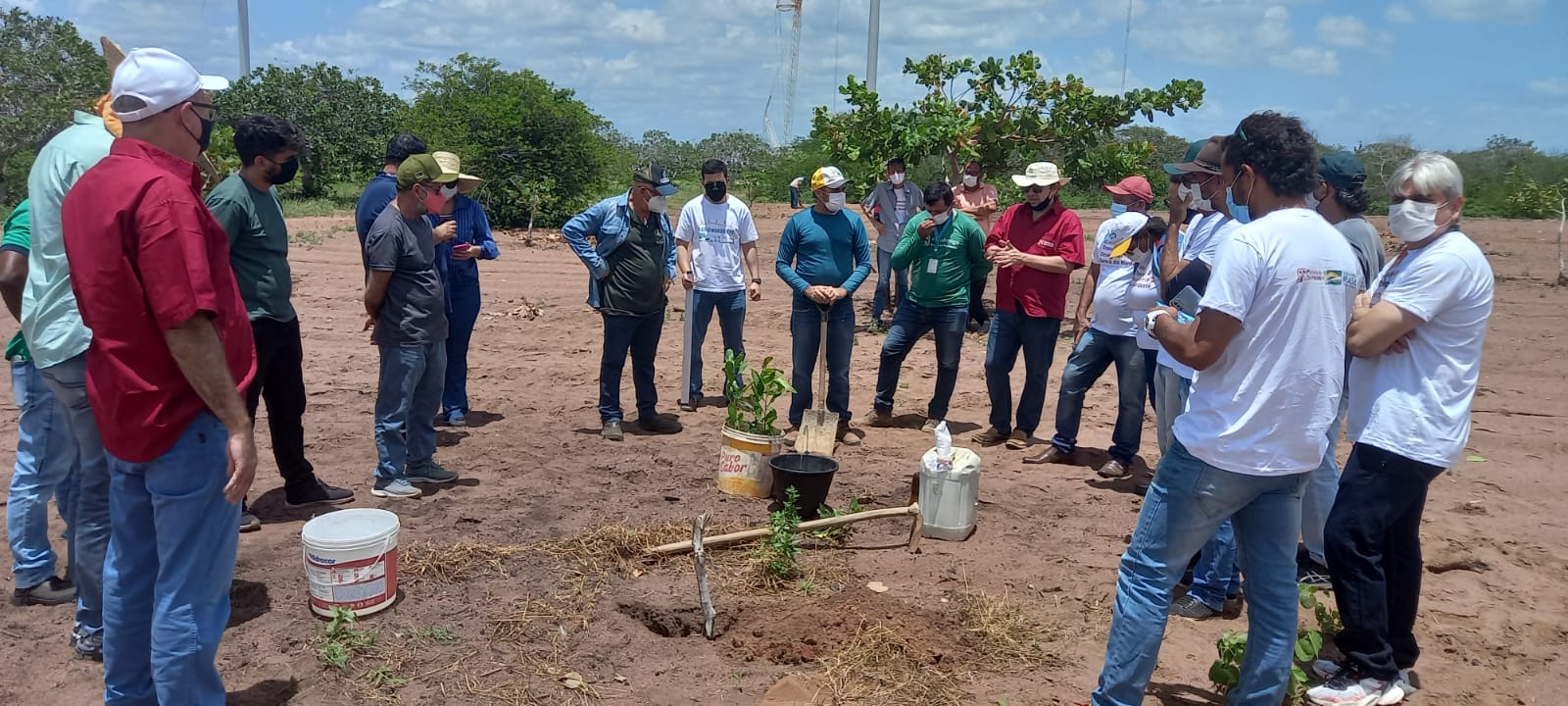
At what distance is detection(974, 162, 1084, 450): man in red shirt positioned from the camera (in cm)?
696

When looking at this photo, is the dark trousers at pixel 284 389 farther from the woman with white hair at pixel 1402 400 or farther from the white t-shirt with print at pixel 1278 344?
the woman with white hair at pixel 1402 400

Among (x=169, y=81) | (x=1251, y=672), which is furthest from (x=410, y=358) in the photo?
(x=1251, y=672)

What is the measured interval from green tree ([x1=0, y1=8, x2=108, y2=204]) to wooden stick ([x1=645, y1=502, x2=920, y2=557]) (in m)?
24.8

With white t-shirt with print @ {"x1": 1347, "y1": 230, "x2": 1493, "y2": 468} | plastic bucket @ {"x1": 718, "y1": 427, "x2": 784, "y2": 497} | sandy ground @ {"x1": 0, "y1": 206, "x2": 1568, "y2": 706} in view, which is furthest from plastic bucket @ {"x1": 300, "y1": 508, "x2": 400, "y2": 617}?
white t-shirt with print @ {"x1": 1347, "y1": 230, "x2": 1493, "y2": 468}

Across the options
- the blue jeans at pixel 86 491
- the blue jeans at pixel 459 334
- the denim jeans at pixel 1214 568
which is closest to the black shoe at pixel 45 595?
the blue jeans at pixel 86 491

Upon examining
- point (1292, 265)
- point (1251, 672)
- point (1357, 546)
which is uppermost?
point (1292, 265)

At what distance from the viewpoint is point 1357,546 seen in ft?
11.9

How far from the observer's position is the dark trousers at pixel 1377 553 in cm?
356

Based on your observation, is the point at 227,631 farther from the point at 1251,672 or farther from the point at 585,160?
the point at 585,160

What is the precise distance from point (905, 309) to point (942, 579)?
9.35 feet

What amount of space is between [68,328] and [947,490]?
404 cm

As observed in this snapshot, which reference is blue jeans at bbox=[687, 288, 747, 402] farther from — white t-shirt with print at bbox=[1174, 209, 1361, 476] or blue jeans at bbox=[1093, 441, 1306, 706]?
white t-shirt with print at bbox=[1174, 209, 1361, 476]

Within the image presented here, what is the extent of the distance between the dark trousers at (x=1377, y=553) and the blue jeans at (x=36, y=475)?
4981mm

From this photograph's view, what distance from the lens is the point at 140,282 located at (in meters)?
2.69
